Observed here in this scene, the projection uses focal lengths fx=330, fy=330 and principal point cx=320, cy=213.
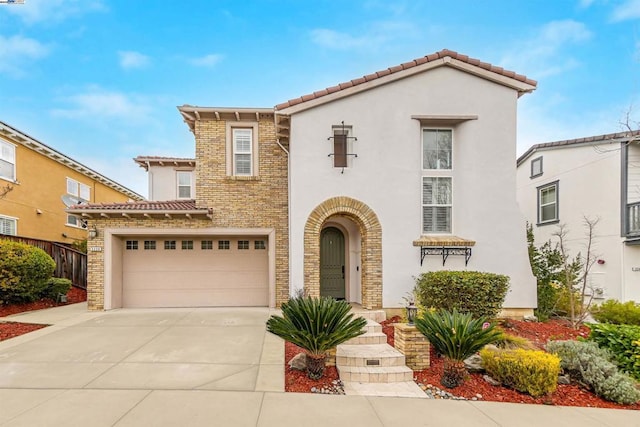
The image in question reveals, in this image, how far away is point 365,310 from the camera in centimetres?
848

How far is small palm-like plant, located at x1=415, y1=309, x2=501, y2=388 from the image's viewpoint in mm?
4957

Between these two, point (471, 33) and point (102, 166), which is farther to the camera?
point (102, 166)

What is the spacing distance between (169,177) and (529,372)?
1421 centimetres

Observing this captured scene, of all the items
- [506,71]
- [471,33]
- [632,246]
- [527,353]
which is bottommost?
[527,353]

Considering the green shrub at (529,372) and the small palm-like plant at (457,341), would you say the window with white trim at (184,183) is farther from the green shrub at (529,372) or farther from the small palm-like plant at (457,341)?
the green shrub at (529,372)

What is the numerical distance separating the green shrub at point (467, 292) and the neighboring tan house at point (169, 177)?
10.5m

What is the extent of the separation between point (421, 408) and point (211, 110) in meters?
9.56

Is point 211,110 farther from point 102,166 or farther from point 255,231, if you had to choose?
point 102,166

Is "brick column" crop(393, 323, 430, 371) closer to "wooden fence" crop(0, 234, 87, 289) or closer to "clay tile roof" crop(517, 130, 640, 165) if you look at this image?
"clay tile roof" crop(517, 130, 640, 165)

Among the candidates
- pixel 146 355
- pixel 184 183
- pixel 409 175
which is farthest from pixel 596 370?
pixel 184 183

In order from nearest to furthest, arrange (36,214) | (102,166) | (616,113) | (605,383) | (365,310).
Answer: (605,383) < (616,113) < (365,310) < (36,214) < (102,166)

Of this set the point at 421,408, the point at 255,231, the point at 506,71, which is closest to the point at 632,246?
the point at 506,71

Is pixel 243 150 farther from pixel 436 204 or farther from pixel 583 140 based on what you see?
pixel 583 140

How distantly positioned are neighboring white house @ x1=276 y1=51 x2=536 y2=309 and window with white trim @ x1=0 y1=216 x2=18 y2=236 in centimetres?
1269
